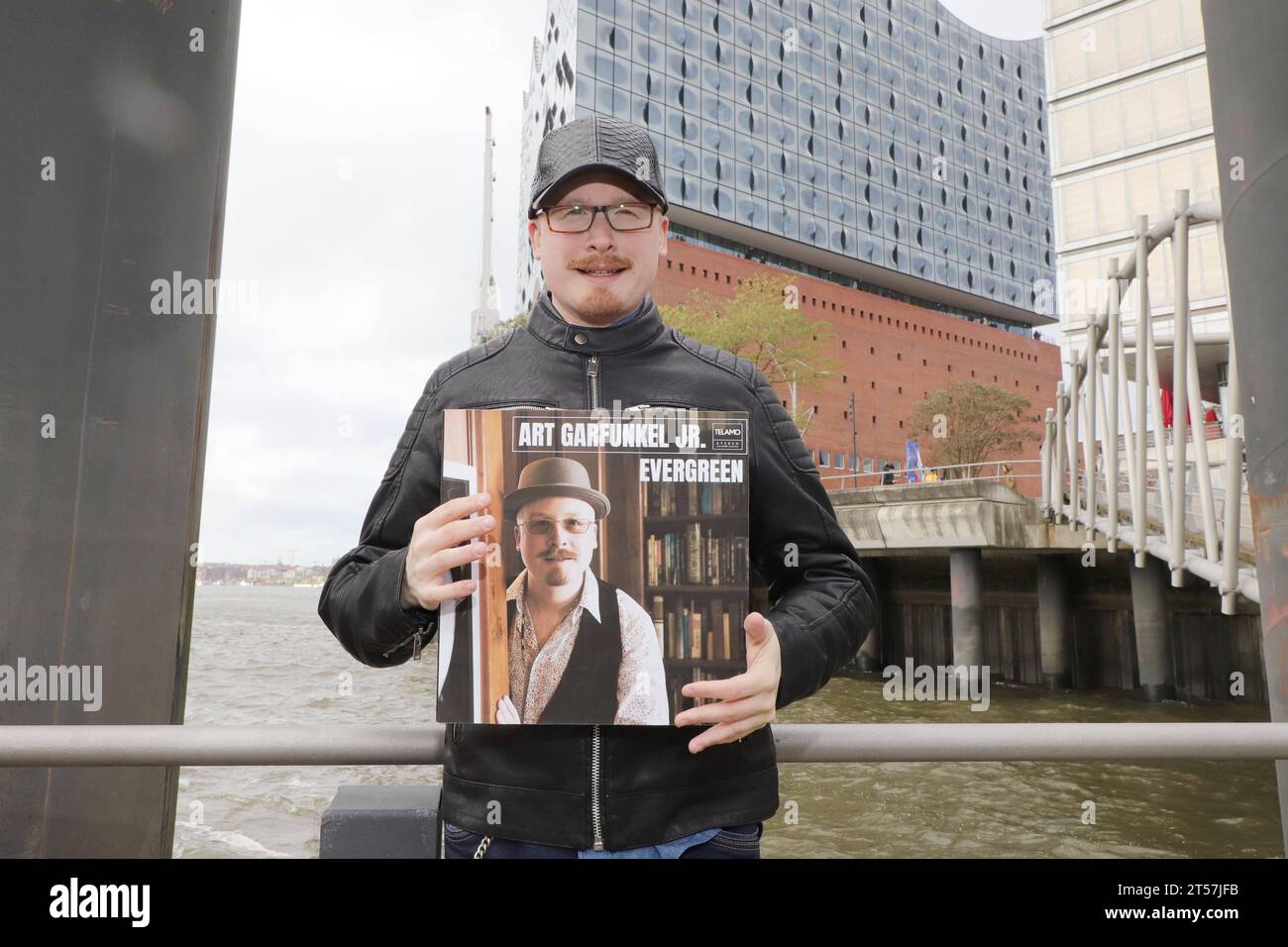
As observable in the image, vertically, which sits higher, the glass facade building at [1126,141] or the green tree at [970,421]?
the glass facade building at [1126,141]

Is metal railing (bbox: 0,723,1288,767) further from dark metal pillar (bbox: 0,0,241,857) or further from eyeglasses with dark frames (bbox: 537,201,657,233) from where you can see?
eyeglasses with dark frames (bbox: 537,201,657,233)

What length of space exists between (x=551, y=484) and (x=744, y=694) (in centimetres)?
45

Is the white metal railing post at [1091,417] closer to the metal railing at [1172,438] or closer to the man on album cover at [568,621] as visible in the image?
the metal railing at [1172,438]

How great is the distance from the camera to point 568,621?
146 centimetres

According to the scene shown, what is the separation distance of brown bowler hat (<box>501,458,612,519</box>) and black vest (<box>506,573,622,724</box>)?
0.44 ft

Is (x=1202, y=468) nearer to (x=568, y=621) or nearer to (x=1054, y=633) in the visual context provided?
(x=568, y=621)

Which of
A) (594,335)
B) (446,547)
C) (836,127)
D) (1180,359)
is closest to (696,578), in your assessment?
(446,547)

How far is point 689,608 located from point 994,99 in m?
84.8

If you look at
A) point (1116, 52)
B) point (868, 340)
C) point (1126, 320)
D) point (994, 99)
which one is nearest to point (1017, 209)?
point (994, 99)

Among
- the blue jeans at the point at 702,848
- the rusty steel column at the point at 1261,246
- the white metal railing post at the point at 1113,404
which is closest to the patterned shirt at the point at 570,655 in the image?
the blue jeans at the point at 702,848

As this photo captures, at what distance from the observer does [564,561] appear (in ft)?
4.78

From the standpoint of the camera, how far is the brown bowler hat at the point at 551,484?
145cm

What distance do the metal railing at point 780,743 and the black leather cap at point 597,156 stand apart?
1034 mm
